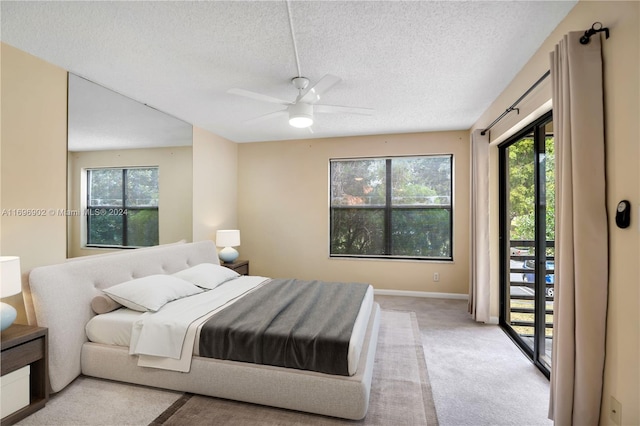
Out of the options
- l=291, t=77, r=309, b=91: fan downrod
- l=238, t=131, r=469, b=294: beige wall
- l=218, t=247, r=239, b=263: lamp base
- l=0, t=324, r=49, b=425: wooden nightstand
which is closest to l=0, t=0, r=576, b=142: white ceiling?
l=291, t=77, r=309, b=91: fan downrod

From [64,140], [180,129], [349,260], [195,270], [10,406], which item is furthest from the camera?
[349,260]

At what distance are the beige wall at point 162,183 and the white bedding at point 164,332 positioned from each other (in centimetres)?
84

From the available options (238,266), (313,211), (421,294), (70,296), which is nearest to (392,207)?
(313,211)

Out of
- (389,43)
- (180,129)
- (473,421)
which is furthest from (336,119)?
(473,421)

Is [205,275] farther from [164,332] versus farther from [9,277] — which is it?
[9,277]

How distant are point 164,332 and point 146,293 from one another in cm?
51

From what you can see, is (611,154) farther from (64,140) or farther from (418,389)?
(64,140)

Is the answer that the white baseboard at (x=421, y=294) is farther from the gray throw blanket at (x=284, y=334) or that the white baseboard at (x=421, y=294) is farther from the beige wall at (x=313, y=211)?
the gray throw blanket at (x=284, y=334)

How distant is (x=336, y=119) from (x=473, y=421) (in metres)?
3.44

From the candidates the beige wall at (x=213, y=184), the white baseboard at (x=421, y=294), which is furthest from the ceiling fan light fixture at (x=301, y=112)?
the white baseboard at (x=421, y=294)

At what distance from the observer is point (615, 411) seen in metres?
1.51

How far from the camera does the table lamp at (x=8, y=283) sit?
1.81 metres

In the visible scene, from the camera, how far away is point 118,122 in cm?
312

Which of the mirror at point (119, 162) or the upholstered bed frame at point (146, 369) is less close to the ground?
the mirror at point (119, 162)
